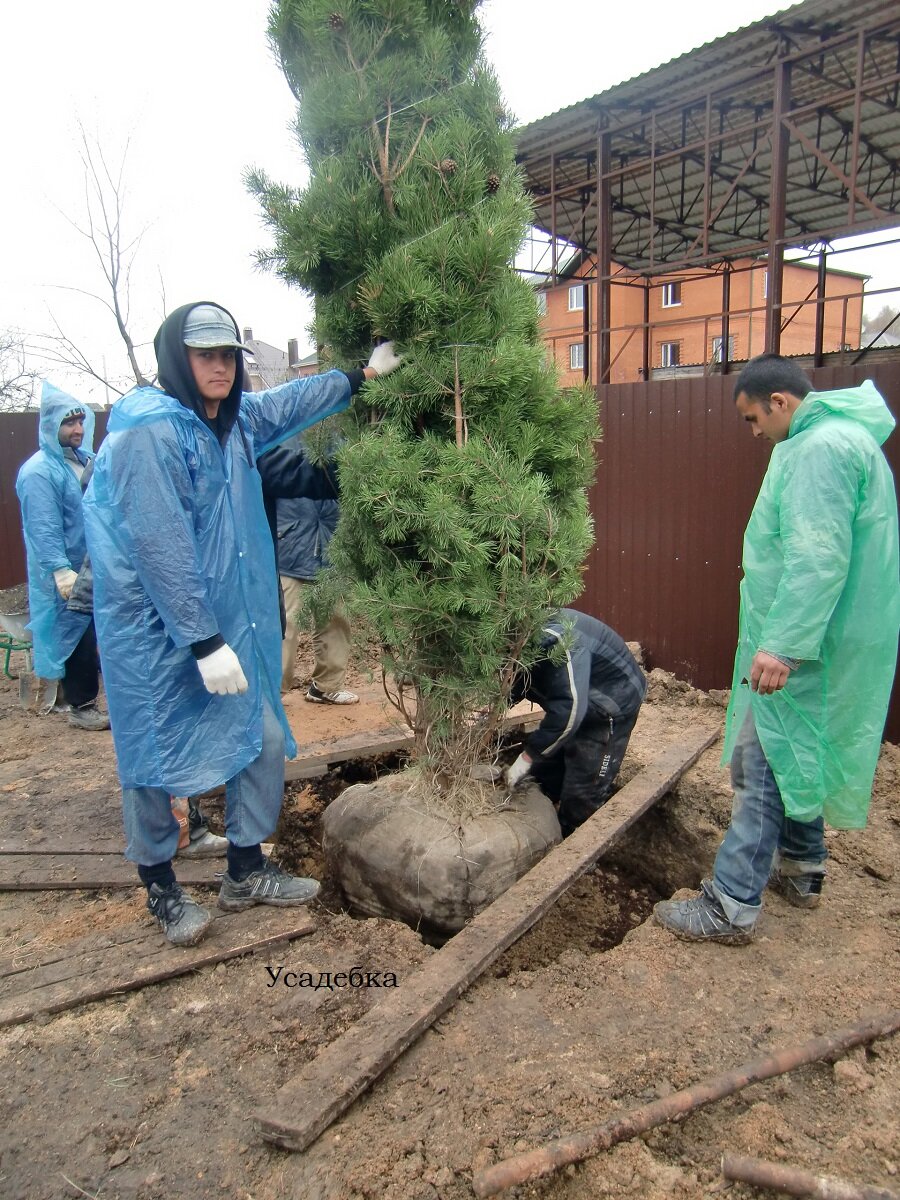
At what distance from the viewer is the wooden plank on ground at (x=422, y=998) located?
6.08ft

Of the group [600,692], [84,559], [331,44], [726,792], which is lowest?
[726,792]

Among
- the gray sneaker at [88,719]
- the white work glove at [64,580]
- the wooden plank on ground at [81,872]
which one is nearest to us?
the wooden plank on ground at [81,872]

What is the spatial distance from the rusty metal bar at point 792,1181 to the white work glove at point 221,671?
5.95ft

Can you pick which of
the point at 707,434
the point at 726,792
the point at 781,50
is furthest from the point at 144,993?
the point at 781,50

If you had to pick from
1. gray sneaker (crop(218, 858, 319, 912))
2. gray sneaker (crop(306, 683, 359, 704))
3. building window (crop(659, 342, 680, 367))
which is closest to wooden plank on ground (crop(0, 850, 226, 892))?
gray sneaker (crop(218, 858, 319, 912))

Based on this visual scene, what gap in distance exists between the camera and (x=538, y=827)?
319 centimetres

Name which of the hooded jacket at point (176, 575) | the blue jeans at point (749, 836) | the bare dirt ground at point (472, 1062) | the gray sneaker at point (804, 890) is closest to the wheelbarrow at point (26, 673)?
the bare dirt ground at point (472, 1062)

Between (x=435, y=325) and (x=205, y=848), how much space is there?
2.38m

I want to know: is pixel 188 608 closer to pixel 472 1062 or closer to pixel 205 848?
pixel 205 848

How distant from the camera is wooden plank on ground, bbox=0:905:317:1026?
243cm

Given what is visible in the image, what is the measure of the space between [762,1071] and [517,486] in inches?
71.3

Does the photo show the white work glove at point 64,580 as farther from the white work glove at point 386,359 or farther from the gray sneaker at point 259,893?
the white work glove at point 386,359

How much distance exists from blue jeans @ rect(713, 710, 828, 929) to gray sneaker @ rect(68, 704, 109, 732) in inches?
162

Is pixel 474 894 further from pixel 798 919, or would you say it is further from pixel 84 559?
pixel 84 559
